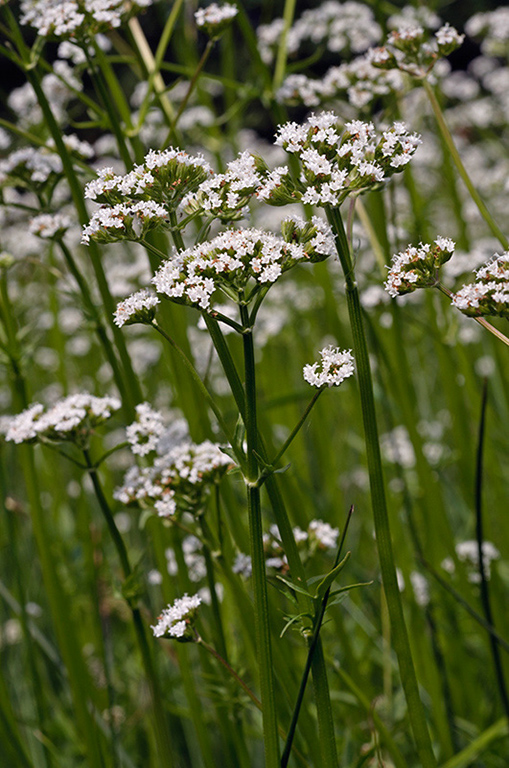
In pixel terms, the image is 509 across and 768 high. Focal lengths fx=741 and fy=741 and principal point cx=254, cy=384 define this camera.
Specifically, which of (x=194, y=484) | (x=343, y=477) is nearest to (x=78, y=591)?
(x=343, y=477)

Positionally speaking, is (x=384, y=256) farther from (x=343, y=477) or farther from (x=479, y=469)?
(x=343, y=477)

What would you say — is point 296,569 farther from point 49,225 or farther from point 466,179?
point 49,225

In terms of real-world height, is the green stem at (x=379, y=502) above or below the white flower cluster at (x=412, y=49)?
below

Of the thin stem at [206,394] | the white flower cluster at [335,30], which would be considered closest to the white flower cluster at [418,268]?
the thin stem at [206,394]

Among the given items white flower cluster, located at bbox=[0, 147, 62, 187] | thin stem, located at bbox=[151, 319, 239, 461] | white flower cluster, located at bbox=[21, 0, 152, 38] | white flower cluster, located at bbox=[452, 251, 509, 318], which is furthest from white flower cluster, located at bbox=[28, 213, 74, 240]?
white flower cluster, located at bbox=[452, 251, 509, 318]

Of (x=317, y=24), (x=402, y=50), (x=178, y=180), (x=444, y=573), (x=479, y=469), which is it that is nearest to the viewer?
(x=178, y=180)

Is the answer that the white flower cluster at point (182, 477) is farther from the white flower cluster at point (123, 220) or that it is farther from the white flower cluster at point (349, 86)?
the white flower cluster at point (349, 86)
